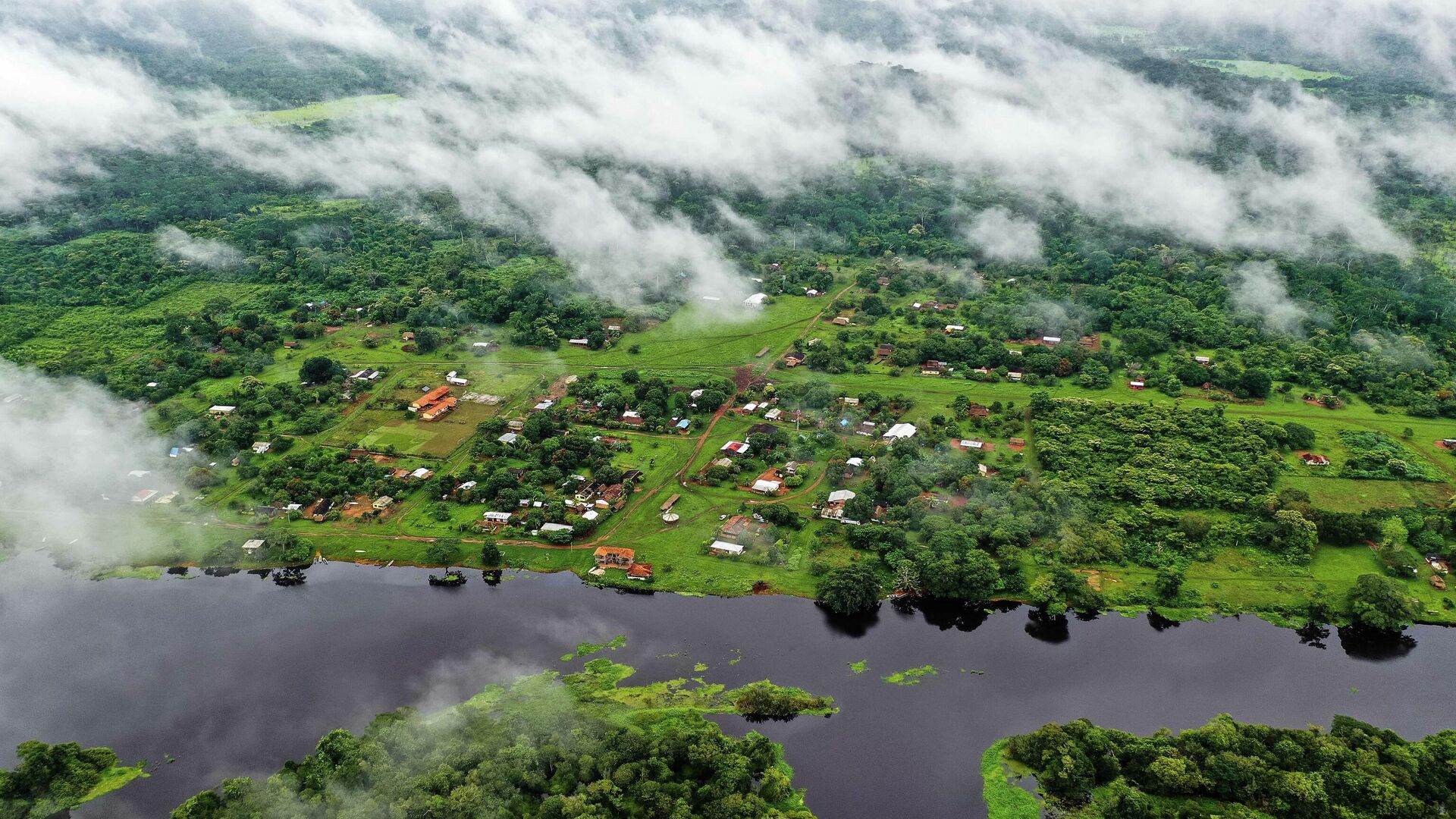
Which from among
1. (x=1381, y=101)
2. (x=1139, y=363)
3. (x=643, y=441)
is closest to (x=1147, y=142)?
(x=1381, y=101)

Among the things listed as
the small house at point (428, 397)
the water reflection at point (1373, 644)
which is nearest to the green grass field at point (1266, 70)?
the water reflection at point (1373, 644)

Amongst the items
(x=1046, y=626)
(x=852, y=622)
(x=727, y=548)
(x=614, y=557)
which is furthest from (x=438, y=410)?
(x=1046, y=626)

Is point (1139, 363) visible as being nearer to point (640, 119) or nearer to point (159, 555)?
point (159, 555)

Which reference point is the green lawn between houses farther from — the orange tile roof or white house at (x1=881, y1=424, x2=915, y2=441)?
white house at (x1=881, y1=424, x2=915, y2=441)

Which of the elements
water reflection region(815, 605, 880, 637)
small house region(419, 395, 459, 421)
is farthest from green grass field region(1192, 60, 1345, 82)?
water reflection region(815, 605, 880, 637)

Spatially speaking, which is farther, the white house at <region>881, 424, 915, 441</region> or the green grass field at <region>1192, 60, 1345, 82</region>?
the green grass field at <region>1192, 60, 1345, 82</region>

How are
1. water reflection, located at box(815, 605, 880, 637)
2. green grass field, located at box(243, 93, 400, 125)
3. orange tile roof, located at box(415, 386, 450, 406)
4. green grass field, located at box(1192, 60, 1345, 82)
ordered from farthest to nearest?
green grass field, located at box(1192, 60, 1345, 82) < green grass field, located at box(243, 93, 400, 125) < orange tile roof, located at box(415, 386, 450, 406) < water reflection, located at box(815, 605, 880, 637)

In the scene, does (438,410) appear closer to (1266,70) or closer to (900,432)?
(900,432)
